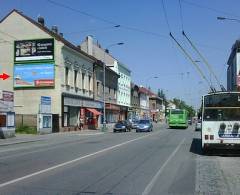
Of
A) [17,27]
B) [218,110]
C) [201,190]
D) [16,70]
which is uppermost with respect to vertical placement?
[17,27]

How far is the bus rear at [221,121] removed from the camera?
840 inches

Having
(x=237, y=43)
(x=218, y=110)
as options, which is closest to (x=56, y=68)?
(x=218, y=110)

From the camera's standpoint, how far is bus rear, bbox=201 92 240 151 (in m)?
21.3

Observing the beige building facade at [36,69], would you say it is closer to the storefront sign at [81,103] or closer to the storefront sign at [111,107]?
the storefront sign at [81,103]

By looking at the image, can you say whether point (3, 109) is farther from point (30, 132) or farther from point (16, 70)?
Result: point (16, 70)

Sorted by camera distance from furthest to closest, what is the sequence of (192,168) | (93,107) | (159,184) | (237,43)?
(237,43), (93,107), (192,168), (159,184)

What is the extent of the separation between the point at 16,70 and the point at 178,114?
28.7 meters

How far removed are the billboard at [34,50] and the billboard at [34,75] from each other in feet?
2.70

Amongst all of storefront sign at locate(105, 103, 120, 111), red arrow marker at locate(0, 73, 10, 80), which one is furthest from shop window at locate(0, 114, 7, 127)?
storefront sign at locate(105, 103, 120, 111)

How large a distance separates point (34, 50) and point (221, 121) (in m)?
35.9

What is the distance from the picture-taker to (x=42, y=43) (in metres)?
53.7

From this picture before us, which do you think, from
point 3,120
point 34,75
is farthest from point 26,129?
point 34,75

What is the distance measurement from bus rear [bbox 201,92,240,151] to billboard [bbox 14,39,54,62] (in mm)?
33569

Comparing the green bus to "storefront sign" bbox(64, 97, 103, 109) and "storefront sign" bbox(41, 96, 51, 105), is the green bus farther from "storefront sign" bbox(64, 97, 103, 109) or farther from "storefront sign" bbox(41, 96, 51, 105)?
"storefront sign" bbox(41, 96, 51, 105)
